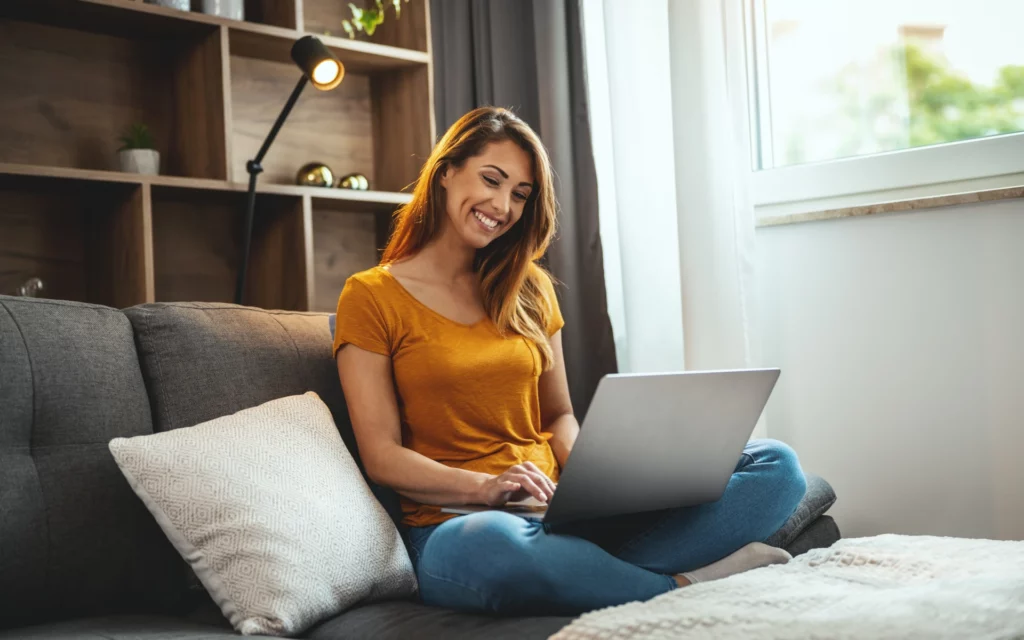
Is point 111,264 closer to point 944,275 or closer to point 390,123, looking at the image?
point 390,123

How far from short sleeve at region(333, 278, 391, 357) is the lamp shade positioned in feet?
2.03

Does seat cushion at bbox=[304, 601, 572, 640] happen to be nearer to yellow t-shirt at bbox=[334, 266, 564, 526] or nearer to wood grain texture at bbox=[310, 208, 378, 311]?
yellow t-shirt at bbox=[334, 266, 564, 526]

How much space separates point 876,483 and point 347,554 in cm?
133

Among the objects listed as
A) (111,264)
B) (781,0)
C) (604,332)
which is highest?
(781,0)

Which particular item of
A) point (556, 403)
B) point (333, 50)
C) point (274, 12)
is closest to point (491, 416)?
point (556, 403)

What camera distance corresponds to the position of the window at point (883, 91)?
2.11 metres

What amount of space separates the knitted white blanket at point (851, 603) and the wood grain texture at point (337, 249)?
1.59 m

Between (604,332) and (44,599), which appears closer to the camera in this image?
(44,599)

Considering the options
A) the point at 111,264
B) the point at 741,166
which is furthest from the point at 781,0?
the point at 111,264

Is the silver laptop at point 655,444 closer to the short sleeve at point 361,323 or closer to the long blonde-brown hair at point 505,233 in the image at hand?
the short sleeve at point 361,323

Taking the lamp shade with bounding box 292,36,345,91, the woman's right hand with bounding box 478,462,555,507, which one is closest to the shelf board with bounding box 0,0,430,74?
the lamp shade with bounding box 292,36,345,91

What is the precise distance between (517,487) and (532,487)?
23 mm

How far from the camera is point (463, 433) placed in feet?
5.45

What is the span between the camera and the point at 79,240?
2.26m
